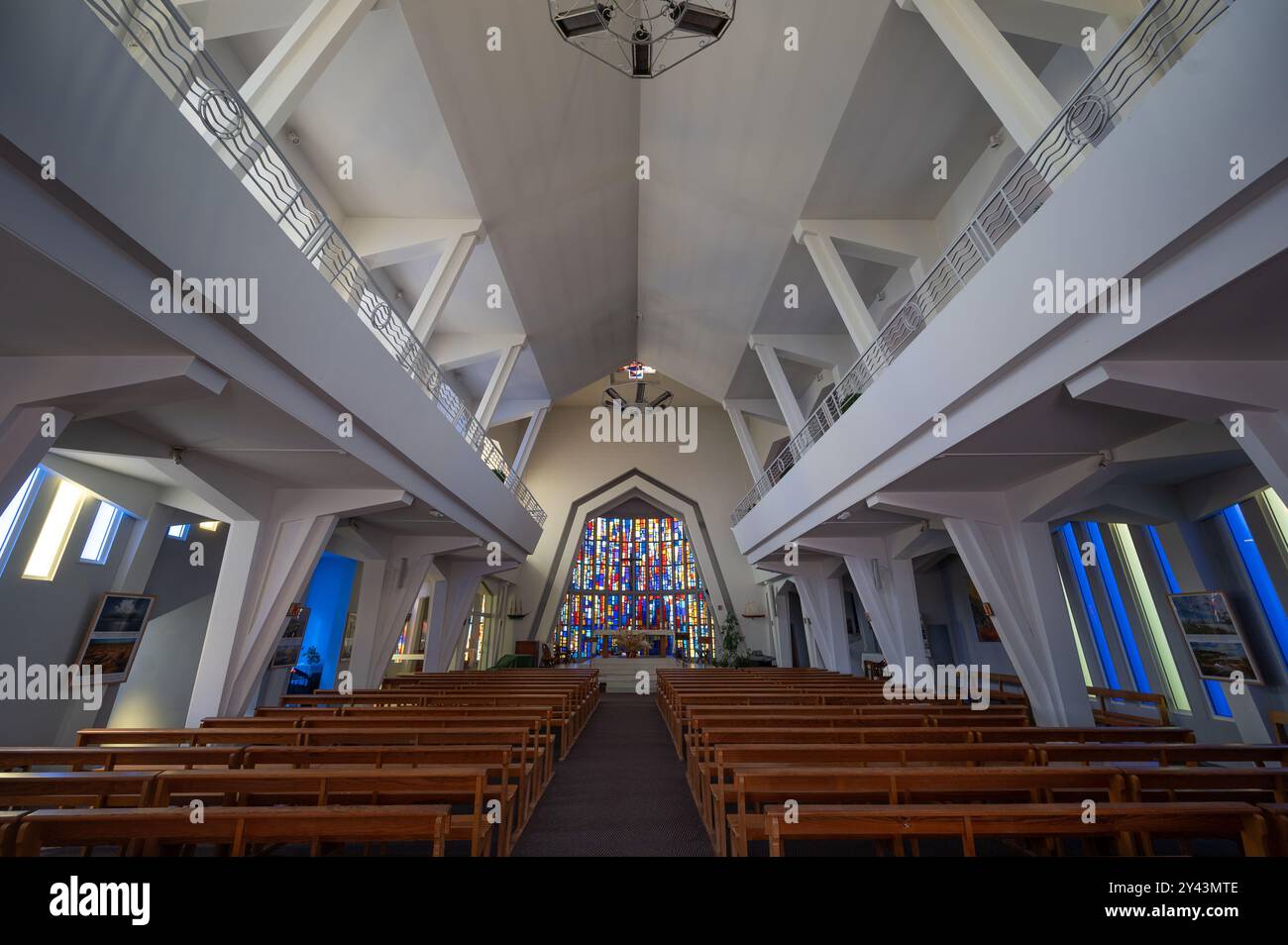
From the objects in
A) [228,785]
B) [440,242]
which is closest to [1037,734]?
[228,785]

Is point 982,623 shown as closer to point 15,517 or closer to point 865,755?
point 865,755

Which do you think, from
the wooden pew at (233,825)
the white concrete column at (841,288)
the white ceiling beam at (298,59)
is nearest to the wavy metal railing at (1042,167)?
the white concrete column at (841,288)

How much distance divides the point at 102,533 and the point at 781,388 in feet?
32.2

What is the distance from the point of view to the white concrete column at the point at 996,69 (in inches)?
158

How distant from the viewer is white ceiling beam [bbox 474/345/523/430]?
976cm

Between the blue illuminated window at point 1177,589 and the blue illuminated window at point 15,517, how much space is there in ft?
40.0

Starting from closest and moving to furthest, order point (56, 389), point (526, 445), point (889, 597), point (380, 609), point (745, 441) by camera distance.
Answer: point (56, 389) < point (380, 609) < point (889, 597) < point (526, 445) < point (745, 441)

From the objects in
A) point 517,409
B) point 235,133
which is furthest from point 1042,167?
point 517,409

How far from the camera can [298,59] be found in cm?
425

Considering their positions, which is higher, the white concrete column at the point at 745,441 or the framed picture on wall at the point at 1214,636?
the white concrete column at the point at 745,441

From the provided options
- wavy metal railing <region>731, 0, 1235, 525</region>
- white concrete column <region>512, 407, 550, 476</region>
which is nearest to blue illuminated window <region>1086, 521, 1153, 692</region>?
wavy metal railing <region>731, 0, 1235, 525</region>

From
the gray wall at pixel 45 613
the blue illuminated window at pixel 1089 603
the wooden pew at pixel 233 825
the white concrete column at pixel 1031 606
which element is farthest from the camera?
→ the blue illuminated window at pixel 1089 603

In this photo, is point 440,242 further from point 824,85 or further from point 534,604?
point 534,604

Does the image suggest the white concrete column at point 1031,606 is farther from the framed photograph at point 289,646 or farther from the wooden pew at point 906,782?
the framed photograph at point 289,646
